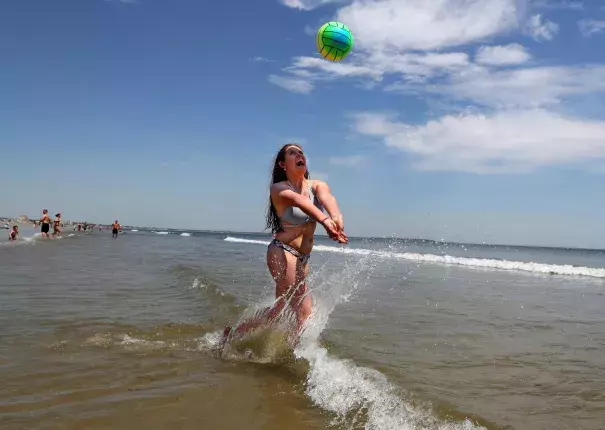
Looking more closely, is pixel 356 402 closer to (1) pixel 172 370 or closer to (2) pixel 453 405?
(2) pixel 453 405

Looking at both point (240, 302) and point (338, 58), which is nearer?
point (338, 58)

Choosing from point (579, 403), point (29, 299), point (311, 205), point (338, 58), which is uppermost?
point (338, 58)

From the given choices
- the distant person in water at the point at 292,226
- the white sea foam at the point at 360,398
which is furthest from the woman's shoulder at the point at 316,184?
the white sea foam at the point at 360,398

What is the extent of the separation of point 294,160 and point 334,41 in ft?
8.18

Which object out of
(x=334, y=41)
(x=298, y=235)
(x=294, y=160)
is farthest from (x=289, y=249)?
(x=334, y=41)

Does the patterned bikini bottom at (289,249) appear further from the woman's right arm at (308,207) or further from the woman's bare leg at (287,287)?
the woman's right arm at (308,207)

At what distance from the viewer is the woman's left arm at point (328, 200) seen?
468 centimetres

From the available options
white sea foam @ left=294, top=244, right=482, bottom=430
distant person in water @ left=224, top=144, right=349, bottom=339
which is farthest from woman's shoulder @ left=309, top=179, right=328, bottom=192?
white sea foam @ left=294, top=244, right=482, bottom=430

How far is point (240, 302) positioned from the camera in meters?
8.80

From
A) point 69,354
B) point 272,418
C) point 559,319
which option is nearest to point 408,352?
point 272,418

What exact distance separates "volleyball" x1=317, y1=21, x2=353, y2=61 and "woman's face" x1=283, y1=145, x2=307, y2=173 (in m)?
2.27

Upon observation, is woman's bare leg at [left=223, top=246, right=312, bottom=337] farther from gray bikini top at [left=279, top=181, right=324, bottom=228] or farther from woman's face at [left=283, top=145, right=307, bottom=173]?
woman's face at [left=283, top=145, right=307, bottom=173]

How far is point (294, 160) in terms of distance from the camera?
498 cm

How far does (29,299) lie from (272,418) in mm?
5857
